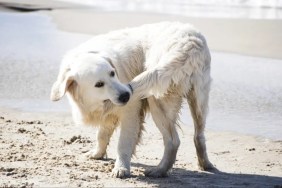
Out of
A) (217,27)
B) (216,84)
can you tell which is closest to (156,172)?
(216,84)

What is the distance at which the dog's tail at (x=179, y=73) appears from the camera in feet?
19.4

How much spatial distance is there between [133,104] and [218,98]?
368 cm

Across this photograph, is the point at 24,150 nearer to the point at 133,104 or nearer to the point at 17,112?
the point at 133,104

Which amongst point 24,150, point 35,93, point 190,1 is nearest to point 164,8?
point 190,1

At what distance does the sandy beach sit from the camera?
233 inches

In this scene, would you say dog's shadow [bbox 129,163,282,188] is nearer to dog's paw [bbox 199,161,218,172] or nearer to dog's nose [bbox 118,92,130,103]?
dog's paw [bbox 199,161,218,172]

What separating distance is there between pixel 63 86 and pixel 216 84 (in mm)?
5028

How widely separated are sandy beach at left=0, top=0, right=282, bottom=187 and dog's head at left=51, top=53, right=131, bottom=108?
2.48 ft

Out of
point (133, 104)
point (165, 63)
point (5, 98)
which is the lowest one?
point (5, 98)

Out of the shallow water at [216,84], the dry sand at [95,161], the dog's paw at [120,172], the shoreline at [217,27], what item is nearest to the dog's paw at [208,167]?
the dry sand at [95,161]

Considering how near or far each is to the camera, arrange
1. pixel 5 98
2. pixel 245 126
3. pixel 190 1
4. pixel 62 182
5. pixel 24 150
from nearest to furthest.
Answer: pixel 62 182 < pixel 24 150 < pixel 245 126 < pixel 5 98 < pixel 190 1

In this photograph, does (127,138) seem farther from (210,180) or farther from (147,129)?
(147,129)

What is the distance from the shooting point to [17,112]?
28.7 ft

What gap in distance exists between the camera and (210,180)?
5.93 metres
